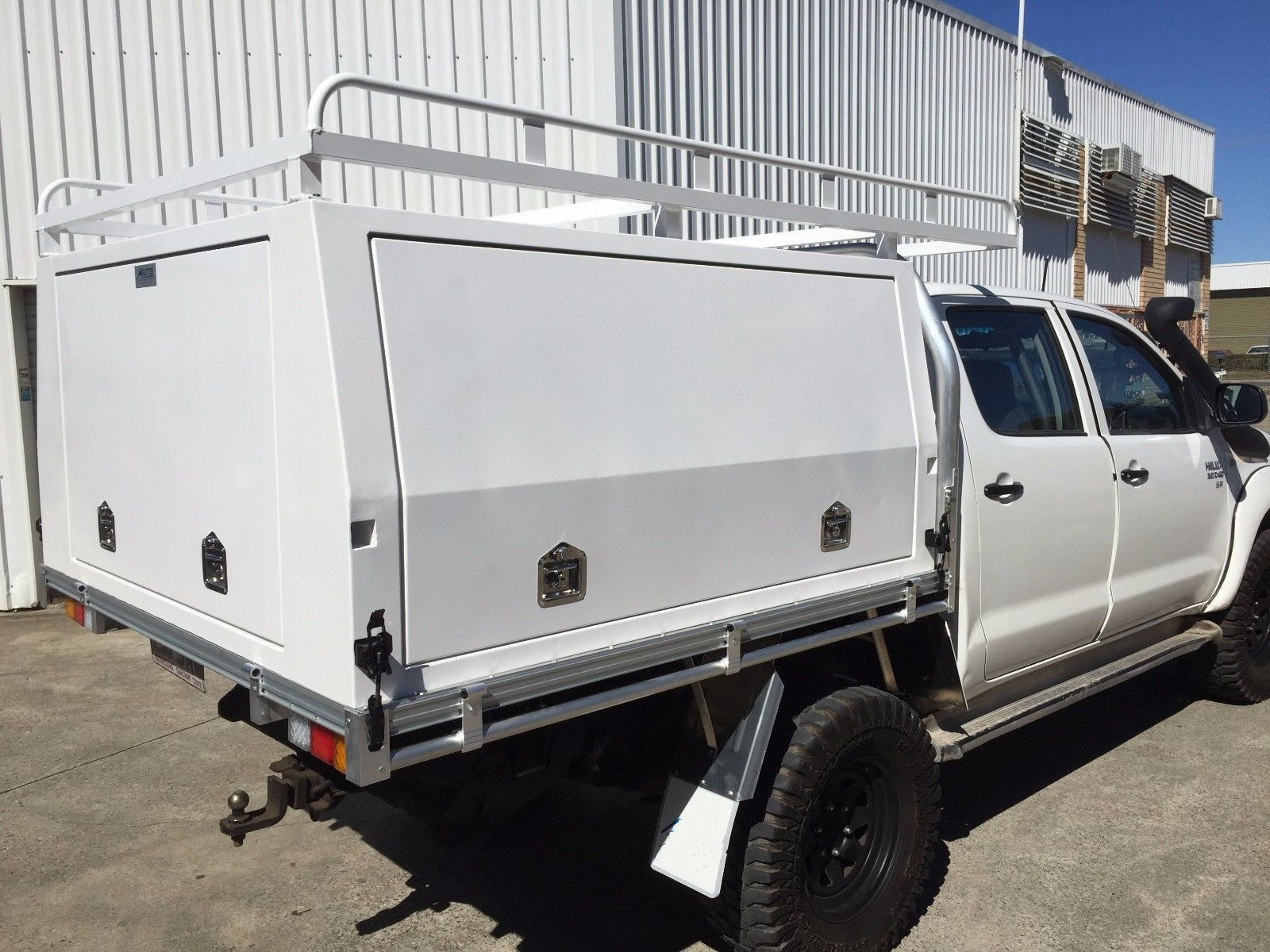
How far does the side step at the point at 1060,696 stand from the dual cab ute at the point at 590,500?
0.03m

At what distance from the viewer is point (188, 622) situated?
9.83ft

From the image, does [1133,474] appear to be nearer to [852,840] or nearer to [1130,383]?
[1130,383]

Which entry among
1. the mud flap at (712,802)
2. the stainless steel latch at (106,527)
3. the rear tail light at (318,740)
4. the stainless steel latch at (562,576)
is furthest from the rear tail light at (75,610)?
the mud flap at (712,802)

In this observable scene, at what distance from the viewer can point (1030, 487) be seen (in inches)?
161

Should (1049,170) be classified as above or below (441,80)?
above

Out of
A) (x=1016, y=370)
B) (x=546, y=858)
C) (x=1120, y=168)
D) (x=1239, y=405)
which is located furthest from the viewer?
(x=1120, y=168)

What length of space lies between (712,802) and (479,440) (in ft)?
4.28

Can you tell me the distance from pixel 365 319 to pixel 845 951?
236cm

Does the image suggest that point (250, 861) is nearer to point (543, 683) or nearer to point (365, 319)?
point (543, 683)

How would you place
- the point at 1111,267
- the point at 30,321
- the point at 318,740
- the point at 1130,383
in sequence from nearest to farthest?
the point at 318,740, the point at 1130,383, the point at 30,321, the point at 1111,267

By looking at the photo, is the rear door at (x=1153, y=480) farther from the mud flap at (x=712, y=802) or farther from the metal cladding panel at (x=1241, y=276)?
the metal cladding panel at (x=1241, y=276)

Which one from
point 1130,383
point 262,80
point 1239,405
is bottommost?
point 1239,405

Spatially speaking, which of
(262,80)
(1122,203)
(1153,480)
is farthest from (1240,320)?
(1153,480)

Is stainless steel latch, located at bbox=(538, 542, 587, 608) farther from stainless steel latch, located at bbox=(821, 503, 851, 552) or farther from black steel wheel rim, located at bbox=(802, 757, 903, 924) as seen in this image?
black steel wheel rim, located at bbox=(802, 757, 903, 924)
